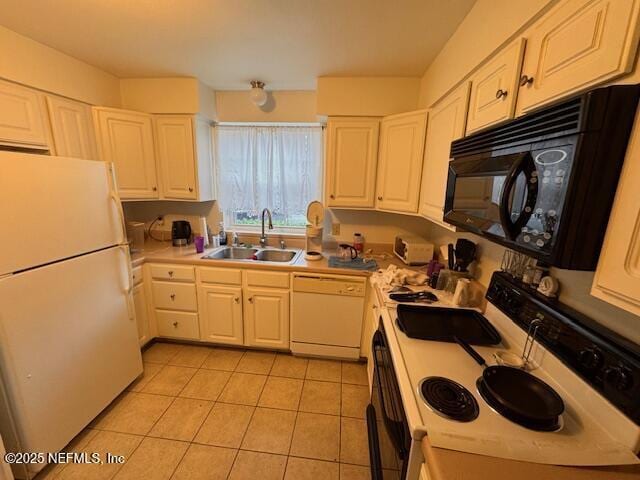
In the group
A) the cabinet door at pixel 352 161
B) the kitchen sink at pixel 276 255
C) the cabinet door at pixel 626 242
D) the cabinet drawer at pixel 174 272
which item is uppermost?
the cabinet door at pixel 352 161

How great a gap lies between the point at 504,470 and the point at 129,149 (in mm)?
3020

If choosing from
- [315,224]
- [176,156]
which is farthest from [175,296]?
[315,224]

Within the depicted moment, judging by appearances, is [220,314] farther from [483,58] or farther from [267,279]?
[483,58]

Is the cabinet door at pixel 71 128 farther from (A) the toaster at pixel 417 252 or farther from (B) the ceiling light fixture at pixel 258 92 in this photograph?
(A) the toaster at pixel 417 252

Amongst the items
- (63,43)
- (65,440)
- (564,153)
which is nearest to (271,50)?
(63,43)

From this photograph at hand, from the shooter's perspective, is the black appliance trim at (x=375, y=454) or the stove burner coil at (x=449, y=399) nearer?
the stove burner coil at (x=449, y=399)

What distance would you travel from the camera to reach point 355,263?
2230 mm

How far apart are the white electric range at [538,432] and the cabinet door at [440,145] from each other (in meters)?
0.80

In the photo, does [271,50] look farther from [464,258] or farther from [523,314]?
[523,314]

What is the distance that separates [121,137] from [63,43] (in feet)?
2.18

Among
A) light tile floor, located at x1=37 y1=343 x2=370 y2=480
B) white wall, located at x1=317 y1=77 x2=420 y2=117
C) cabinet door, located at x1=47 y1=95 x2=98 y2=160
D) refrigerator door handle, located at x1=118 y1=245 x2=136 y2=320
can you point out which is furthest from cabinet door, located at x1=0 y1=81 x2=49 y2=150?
white wall, located at x1=317 y1=77 x2=420 y2=117

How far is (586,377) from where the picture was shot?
771mm

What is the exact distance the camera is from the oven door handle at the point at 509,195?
71 centimetres

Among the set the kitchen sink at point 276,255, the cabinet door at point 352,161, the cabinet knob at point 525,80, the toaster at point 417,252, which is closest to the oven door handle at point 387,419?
the toaster at point 417,252
